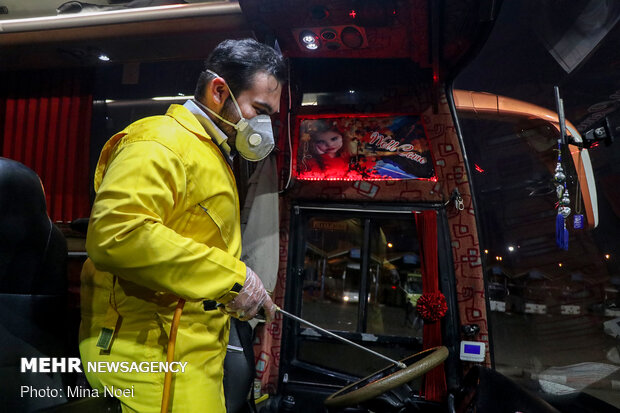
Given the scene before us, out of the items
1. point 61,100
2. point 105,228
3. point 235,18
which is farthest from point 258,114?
point 61,100

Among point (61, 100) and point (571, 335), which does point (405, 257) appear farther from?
point (571, 335)

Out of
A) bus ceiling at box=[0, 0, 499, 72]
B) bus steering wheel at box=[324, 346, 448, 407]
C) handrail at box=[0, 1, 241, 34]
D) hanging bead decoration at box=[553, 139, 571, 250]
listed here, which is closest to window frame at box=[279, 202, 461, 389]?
hanging bead decoration at box=[553, 139, 571, 250]

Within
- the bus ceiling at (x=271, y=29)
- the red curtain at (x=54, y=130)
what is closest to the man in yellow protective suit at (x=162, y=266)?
the bus ceiling at (x=271, y=29)

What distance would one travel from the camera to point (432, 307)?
2.78 meters

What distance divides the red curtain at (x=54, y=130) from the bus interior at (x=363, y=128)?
0.7 inches

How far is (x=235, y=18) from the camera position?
277 centimetres

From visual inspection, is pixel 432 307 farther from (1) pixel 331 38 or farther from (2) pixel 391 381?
(1) pixel 331 38

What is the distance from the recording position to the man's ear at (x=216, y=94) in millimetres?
1408

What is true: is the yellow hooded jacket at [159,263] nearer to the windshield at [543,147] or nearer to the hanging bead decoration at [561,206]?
the windshield at [543,147]

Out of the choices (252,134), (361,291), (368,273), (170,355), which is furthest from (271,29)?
(170,355)

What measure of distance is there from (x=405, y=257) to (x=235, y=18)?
90.0 inches

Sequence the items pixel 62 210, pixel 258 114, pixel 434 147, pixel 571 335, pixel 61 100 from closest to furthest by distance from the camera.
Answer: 1. pixel 258 114
2. pixel 434 147
3. pixel 62 210
4. pixel 61 100
5. pixel 571 335

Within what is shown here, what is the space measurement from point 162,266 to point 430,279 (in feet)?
7.81

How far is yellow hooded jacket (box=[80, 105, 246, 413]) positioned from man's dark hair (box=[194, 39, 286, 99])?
0.23 m
